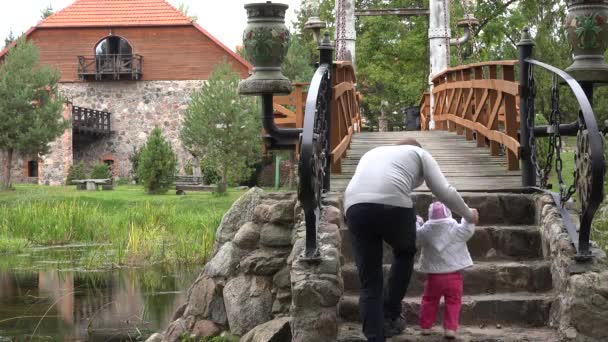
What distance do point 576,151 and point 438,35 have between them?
1030 centimetres

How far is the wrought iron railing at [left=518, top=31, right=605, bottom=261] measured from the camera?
5.66 meters

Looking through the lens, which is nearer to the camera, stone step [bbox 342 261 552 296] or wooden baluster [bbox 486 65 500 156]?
stone step [bbox 342 261 552 296]

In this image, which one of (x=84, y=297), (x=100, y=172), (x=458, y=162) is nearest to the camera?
(x=458, y=162)

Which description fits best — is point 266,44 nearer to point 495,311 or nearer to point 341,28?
point 495,311

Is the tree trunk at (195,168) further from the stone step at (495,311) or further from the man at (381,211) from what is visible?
the man at (381,211)

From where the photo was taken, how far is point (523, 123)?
25.0 feet

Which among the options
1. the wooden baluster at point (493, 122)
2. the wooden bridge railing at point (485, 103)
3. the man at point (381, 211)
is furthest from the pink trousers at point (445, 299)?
the wooden baluster at point (493, 122)

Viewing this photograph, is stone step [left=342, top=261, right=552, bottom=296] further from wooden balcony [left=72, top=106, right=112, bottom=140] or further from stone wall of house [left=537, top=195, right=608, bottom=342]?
wooden balcony [left=72, top=106, right=112, bottom=140]

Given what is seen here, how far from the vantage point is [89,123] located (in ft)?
137

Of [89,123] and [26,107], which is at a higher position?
[26,107]

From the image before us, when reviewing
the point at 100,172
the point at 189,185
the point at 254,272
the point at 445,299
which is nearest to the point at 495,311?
the point at 445,299

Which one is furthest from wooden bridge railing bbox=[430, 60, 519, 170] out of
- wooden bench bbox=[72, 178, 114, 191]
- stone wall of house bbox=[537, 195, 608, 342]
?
wooden bench bbox=[72, 178, 114, 191]

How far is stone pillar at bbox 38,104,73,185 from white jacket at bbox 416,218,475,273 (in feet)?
123

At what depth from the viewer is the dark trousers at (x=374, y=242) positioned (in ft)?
17.5
